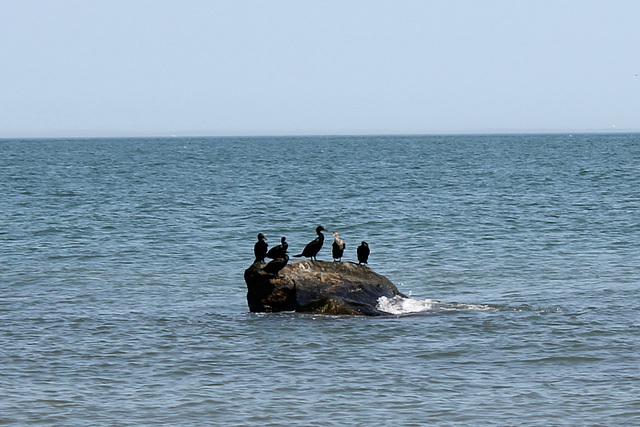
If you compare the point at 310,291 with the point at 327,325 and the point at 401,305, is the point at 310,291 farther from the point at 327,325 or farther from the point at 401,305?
the point at 401,305

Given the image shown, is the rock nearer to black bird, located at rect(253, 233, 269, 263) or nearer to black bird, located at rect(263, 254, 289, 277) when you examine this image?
black bird, located at rect(263, 254, 289, 277)

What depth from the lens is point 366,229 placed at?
120ft

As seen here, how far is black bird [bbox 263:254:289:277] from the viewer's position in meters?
19.6

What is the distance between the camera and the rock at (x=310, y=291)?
773 inches

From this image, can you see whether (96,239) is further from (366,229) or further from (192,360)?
(192,360)

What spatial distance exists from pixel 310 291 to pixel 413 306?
99.1 inches

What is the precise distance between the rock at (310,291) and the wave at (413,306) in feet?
0.86

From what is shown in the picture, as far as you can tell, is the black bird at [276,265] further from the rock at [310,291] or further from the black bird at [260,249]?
the black bird at [260,249]

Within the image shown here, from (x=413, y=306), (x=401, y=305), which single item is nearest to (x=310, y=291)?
(x=401, y=305)

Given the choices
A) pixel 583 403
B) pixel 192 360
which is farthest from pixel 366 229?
pixel 583 403

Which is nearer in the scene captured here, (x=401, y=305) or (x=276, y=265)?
(x=276, y=265)

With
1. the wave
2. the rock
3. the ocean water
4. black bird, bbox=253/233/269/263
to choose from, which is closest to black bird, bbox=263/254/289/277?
the rock

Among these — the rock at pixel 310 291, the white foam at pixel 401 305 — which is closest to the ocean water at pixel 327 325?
the white foam at pixel 401 305

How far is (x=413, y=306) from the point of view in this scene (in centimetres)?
2034
